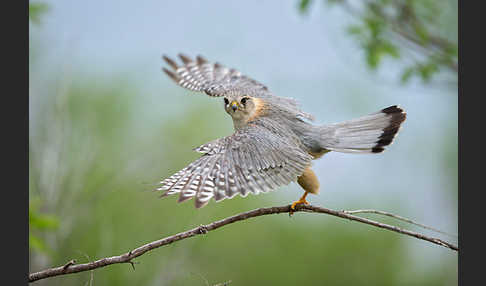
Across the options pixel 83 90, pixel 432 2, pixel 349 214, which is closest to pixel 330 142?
pixel 349 214

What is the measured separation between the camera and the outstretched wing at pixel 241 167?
2.26 m

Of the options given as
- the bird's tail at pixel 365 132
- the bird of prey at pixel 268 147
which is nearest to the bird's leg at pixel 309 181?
the bird of prey at pixel 268 147

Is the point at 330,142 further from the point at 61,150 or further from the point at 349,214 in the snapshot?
the point at 61,150

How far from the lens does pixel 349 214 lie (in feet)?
6.82

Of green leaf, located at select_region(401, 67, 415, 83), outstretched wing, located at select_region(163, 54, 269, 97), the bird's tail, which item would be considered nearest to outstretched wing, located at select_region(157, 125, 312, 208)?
the bird's tail

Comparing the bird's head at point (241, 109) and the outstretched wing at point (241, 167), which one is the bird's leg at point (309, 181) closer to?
the outstretched wing at point (241, 167)

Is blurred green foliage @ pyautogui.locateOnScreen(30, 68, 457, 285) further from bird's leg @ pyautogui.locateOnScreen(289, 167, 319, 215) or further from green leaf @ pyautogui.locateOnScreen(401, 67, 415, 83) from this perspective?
green leaf @ pyautogui.locateOnScreen(401, 67, 415, 83)

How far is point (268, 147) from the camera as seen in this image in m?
2.54

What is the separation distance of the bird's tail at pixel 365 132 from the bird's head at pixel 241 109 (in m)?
0.46

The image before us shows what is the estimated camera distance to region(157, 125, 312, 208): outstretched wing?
226 centimetres

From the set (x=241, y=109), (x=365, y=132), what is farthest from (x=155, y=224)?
(x=365, y=132)

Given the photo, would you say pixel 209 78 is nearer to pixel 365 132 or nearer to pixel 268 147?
pixel 268 147

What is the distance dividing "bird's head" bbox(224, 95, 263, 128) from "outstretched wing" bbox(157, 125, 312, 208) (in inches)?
9.3

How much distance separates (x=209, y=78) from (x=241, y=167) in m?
1.44
